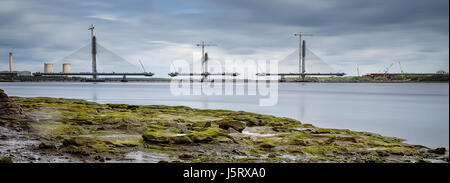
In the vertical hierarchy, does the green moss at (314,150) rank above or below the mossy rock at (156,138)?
below

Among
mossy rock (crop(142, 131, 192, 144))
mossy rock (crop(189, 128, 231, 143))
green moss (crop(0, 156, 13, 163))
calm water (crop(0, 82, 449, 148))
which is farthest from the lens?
calm water (crop(0, 82, 449, 148))

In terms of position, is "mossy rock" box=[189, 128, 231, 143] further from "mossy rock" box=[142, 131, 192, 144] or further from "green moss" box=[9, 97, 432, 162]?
"mossy rock" box=[142, 131, 192, 144]

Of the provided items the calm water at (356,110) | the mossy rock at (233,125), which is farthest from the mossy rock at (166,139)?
the calm water at (356,110)

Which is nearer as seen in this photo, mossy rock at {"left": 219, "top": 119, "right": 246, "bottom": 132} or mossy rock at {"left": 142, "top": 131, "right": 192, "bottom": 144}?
mossy rock at {"left": 142, "top": 131, "right": 192, "bottom": 144}

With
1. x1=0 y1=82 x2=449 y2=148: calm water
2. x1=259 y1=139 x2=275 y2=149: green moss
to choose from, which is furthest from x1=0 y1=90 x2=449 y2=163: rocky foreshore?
x1=0 y1=82 x2=449 y2=148: calm water

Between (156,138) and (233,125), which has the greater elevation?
(156,138)

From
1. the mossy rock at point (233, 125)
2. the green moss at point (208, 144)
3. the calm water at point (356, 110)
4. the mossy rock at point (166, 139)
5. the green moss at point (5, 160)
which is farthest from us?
the calm water at point (356, 110)

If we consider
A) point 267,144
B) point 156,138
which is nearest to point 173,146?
point 156,138

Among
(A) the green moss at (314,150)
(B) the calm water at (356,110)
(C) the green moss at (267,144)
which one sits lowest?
(B) the calm water at (356,110)

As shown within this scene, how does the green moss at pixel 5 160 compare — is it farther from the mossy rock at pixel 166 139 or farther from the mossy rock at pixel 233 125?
the mossy rock at pixel 233 125

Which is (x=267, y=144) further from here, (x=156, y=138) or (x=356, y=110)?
(x=356, y=110)

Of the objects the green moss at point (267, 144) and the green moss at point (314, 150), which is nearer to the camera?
the green moss at point (314, 150)

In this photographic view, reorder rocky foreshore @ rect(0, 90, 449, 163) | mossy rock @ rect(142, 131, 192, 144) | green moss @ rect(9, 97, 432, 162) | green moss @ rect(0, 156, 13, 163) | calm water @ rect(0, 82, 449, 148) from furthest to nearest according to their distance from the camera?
calm water @ rect(0, 82, 449, 148) → mossy rock @ rect(142, 131, 192, 144) → green moss @ rect(9, 97, 432, 162) → rocky foreshore @ rect(0, 90, 449, 163) → green moss @ rect(0, 156, 13, 163)
